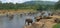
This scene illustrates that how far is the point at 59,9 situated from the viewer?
93.7 feet

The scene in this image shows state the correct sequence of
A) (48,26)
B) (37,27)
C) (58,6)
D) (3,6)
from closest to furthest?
(48,26) < (37,27) < (58,6) < (3,6)

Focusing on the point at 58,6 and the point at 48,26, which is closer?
the point at 48,26

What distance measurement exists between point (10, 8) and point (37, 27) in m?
31.7

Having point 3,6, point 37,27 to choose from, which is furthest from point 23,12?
point 37,27

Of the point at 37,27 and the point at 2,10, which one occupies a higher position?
the point at 37,27

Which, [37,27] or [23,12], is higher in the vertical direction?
[37,27]

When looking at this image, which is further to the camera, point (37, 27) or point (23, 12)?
point (23, 12)

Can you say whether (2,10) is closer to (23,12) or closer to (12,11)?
(12,11)

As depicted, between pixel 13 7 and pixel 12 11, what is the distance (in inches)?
105

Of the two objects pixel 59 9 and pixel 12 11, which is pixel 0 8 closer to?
pixel 12 11

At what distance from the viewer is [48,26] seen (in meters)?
11.6

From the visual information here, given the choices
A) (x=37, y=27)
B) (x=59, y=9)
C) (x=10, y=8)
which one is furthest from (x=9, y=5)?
(x=37, y=27)

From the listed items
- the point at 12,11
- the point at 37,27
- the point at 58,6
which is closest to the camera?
the point at 37,27

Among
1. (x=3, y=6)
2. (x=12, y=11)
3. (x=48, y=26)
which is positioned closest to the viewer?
(x=48, y=26)
